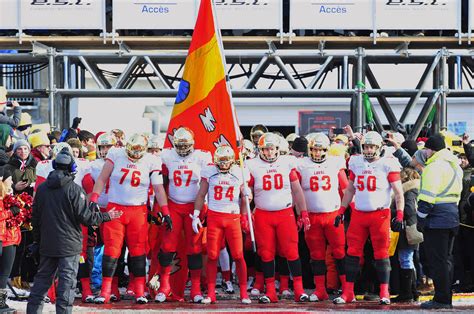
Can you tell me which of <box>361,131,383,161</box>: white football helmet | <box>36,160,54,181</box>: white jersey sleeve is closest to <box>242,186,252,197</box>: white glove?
<box>361,131,383,161</box>: white football helmet

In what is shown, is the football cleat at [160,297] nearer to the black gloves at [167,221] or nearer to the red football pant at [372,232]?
the black gloves at [167,221]

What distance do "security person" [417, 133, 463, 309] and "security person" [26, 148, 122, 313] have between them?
354cm

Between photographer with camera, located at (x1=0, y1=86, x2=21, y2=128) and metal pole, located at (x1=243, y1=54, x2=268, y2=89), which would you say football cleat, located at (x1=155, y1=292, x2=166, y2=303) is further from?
metal pole, located at (x1=243, y1=54, x2=268, y2=89)

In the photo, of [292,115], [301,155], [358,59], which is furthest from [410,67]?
[301,155]

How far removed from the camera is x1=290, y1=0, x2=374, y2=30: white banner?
49.8 feet

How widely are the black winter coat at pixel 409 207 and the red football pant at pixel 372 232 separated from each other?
398mm

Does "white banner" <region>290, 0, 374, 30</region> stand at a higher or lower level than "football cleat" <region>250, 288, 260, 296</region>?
higher

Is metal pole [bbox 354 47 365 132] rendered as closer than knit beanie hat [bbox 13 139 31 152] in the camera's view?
No

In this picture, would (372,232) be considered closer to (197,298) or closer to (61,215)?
(197,298)

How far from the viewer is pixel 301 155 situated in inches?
489

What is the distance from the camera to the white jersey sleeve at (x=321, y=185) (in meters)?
11.7

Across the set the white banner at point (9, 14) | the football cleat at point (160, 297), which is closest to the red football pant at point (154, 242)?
the football cleat at point (160, 297)

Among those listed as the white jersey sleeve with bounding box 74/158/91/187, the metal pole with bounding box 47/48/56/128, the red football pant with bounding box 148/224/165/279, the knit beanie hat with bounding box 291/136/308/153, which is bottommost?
the red football pant with bounding box 148/224/165/279

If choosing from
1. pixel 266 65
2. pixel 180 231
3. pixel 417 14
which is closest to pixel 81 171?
pixel 180 231
